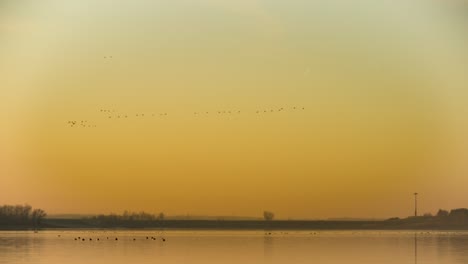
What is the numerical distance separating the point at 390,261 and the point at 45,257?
52.7 feet

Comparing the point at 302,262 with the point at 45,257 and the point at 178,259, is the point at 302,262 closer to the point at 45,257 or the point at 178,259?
the point at 178,259

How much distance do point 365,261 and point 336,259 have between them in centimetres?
198

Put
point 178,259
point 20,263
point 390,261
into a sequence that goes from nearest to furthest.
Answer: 1. point 20,263
2. point 390,261
3. point 178,259

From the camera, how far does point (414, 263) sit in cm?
3747

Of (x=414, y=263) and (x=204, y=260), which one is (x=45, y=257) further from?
(x=414, y=263)

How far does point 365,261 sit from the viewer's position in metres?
37.7

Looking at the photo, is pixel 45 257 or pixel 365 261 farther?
pixel 45 257

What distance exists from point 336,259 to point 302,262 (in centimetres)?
268

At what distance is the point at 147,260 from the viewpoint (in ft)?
131

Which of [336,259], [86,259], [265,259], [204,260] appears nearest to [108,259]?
[86,259]

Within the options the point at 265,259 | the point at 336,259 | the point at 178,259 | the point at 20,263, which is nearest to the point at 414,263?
the point at 336,259

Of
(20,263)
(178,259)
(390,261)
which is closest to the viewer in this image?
(20,263)

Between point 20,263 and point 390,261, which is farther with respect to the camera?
point 390,261

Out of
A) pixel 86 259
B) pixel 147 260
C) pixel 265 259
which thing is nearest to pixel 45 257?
pixel 86 259
